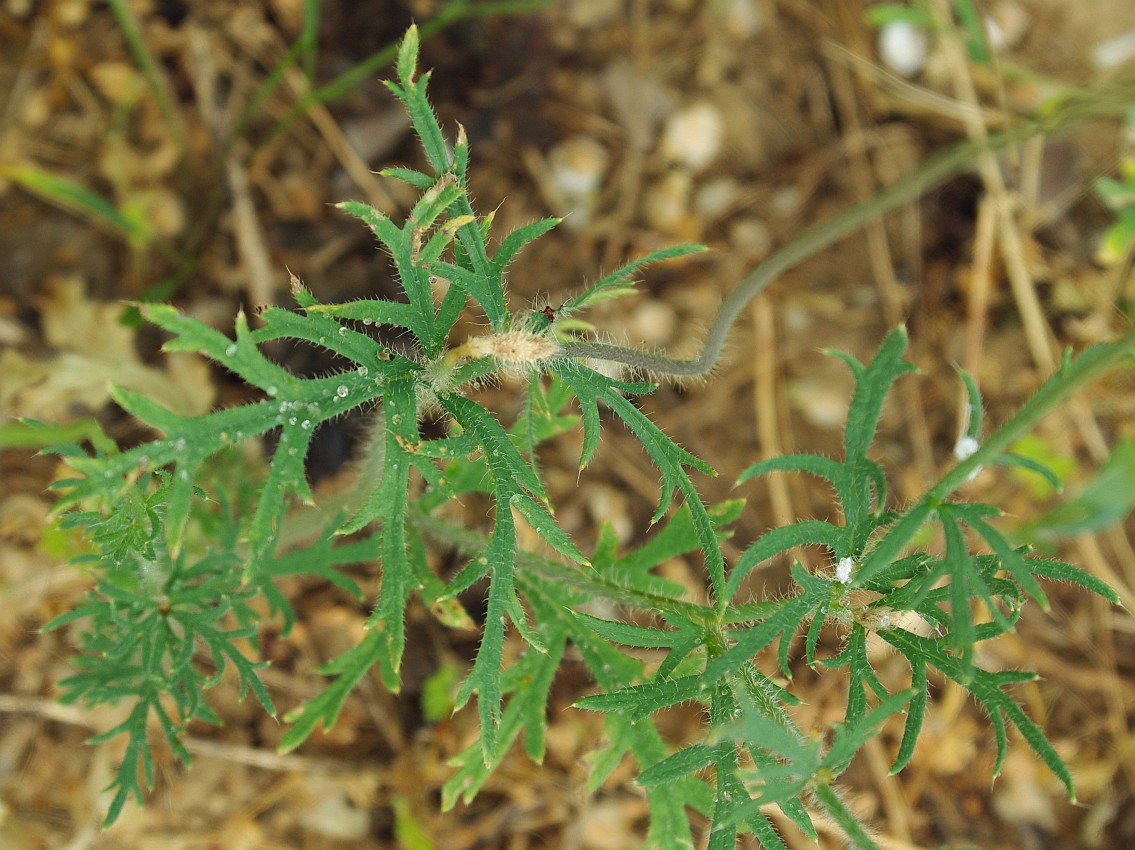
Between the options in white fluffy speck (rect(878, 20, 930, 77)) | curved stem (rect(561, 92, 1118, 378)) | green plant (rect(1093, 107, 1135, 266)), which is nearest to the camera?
curved stem (rect(561, 92, 1118, 378))

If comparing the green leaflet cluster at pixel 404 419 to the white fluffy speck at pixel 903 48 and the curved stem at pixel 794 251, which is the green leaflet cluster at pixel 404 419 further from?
the white fluffy speck at pixel 903 48

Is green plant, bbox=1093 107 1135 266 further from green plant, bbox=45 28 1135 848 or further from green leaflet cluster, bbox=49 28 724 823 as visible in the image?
green leaflet cluster, bbox=49 28 724 823

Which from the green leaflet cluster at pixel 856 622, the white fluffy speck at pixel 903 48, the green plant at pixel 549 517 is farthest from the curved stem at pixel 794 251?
the white fluffy speck at pixel 903 48

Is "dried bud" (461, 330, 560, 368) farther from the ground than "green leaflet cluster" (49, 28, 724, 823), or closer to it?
farther from the ground

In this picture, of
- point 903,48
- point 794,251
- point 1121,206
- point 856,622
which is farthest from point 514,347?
point 903,48

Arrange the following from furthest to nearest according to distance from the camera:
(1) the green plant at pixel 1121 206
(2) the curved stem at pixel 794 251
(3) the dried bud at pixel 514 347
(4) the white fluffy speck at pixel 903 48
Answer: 1. (4) the white fluffy speck at pixel 903 48
2. (1) the green plant at pixel 1121 206
3. (2) the curved stem at pixel 794 251
4. (3) the dried bud at pixel 514 347

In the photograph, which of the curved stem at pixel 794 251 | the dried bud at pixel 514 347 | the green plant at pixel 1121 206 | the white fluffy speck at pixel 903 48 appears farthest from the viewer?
the white fluffy speck at pixel 903 48

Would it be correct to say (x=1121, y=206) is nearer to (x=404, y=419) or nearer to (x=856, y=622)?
(x=856, y=622)

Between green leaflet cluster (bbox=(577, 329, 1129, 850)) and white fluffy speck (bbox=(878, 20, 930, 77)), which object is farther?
white fluffy speck (bbox=(878, 20, 930, 77))

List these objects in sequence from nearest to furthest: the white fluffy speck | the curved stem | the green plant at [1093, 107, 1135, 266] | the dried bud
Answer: the dried bud → the curved stem → the green plant at [1093, 107, 1135, 266] → the white fluffy speck

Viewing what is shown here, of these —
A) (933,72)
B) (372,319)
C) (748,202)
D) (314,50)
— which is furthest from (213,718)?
(933,72)

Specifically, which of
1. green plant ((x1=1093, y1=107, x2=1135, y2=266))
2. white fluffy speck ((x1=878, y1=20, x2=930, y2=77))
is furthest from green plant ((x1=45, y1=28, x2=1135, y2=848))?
white fluffy speck ((x1=878, y1=20, x2=930, y2=77))

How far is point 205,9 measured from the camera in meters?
4.07

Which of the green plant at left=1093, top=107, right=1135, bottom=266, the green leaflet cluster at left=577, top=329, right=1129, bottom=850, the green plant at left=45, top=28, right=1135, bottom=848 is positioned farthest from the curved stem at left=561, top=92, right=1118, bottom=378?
the green leaflet cluster at left=577, top=329, right=1129, bottom=850
